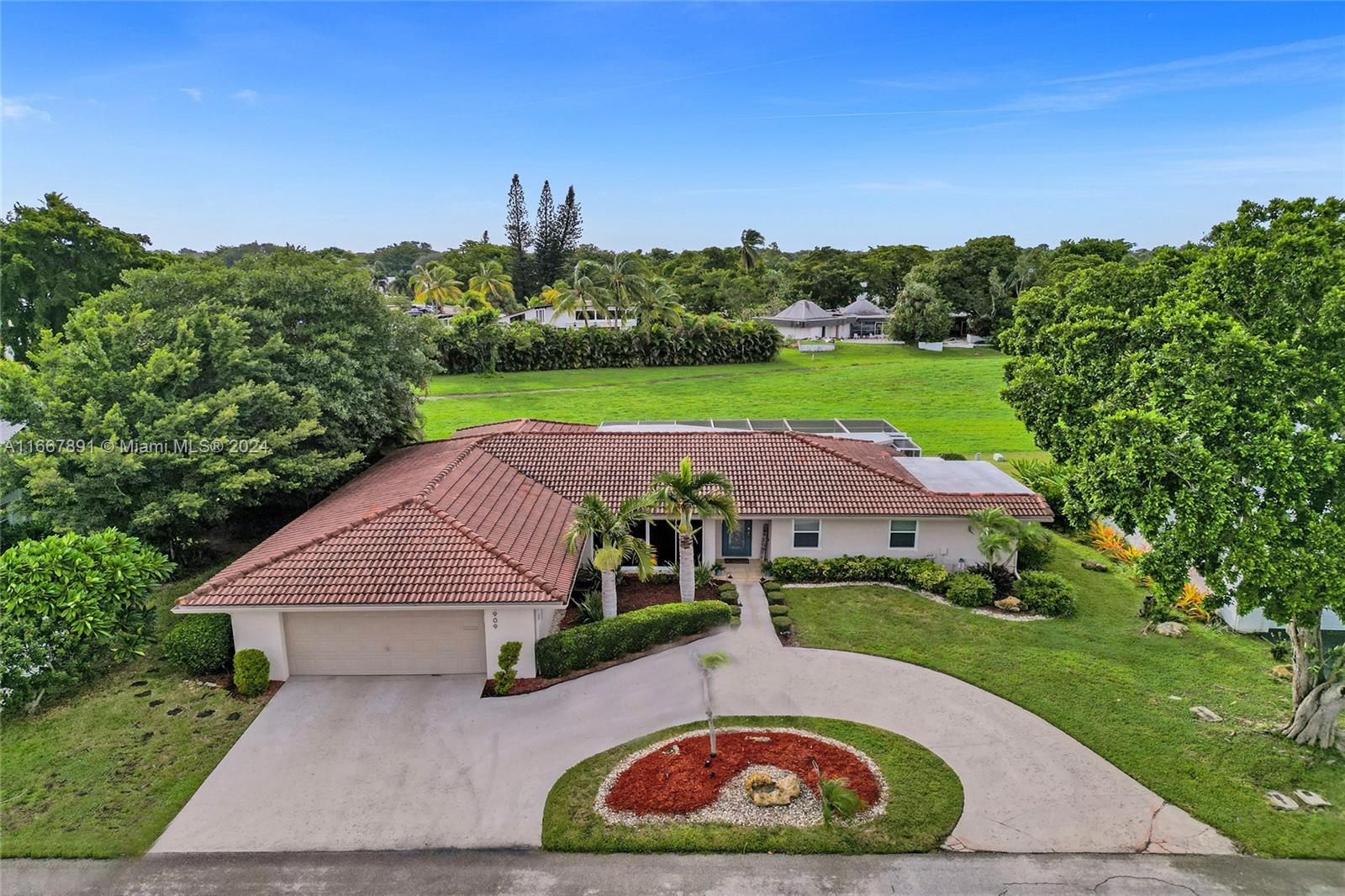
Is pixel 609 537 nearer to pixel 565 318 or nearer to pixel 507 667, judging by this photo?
pixel 507 667

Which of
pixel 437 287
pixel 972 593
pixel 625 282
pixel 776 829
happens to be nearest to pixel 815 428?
pixel 972 593

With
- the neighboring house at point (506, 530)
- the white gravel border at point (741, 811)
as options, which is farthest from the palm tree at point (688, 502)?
the white gravel border at point (741, 811)

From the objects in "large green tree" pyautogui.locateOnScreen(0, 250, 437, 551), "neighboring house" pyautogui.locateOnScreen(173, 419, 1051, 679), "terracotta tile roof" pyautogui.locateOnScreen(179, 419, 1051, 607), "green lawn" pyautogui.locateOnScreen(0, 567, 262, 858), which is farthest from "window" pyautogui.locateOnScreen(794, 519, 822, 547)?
"green lawn" pyautogui.locateOnScreen(0, 567, 262, 858)

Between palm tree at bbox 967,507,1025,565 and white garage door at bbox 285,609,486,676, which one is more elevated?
palm tree at bbox 967,507,1025,565

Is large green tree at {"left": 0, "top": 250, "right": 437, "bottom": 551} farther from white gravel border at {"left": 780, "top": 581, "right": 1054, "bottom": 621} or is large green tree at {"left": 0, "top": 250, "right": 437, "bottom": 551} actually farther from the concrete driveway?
white gravel border at {"left": 780, "top": 581, "right": 1054, "bottom": 621}

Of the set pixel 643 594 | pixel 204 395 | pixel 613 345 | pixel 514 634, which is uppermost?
pixel 613 345

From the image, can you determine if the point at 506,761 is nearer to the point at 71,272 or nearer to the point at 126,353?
the point at 126,353
